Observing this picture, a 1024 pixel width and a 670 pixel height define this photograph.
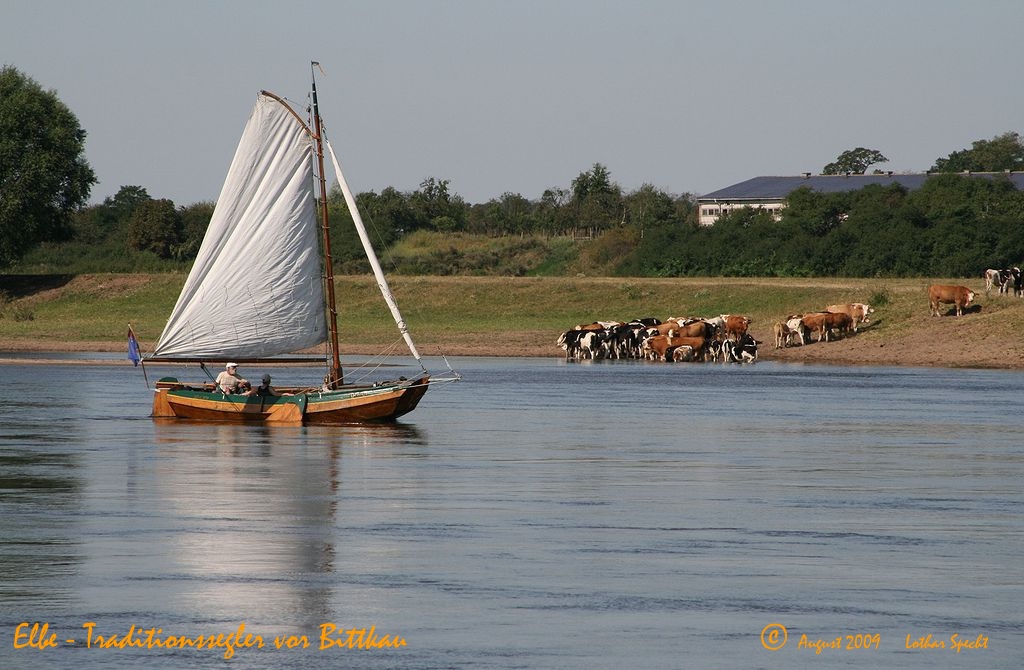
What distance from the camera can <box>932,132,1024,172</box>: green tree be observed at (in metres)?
184

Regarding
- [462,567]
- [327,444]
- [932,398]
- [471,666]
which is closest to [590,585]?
[462,567]

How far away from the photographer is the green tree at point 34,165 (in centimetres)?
10744

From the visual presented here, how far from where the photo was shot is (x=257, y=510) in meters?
22.1

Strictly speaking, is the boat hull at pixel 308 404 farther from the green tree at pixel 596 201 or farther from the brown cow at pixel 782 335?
A: the green tree at pixel 596 201

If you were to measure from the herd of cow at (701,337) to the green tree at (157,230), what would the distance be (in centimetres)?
5709

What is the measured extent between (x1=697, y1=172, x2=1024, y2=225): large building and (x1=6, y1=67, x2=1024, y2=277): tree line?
1270 centimetres

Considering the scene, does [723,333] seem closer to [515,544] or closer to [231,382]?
[231,382]

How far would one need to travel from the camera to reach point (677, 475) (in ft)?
88.8

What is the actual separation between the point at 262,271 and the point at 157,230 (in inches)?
3472

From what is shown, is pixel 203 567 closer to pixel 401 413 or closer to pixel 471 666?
pixel 471 666

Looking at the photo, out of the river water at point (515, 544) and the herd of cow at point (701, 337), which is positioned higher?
the herd of cow at point (701, 337)

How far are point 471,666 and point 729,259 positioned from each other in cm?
8899

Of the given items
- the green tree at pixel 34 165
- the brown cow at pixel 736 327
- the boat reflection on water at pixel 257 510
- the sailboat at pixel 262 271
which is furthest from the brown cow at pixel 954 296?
the green tree at pixel 34 165

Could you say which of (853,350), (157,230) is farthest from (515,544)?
(157,230)
